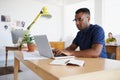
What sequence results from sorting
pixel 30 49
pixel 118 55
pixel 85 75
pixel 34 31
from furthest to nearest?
pixel 34 31
pixel 118 55
pixel 30 49
pixel 85 75

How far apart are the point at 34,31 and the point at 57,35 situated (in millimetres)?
945

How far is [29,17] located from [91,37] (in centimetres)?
376

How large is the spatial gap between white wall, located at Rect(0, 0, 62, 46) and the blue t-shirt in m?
3.47

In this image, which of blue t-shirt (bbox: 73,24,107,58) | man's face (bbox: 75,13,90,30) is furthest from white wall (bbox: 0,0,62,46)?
man's face (bbox: 75,13,90,30)

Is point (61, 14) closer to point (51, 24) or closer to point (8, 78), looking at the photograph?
point (51, 24)

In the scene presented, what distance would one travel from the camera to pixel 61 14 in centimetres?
557

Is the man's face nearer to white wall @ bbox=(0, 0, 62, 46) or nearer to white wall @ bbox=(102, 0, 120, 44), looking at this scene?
white wall @ bbox=(102, 0, 120, 44)

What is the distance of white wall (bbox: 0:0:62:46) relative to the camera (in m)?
4.58

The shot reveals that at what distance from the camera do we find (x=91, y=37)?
149 centimetres

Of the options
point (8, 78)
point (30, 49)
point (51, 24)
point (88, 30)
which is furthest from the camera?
point (51, 24)

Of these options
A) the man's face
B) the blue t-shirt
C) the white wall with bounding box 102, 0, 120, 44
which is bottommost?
the blue t-shirt

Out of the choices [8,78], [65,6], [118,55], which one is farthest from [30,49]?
[65,6]

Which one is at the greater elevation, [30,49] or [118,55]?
[30,49]

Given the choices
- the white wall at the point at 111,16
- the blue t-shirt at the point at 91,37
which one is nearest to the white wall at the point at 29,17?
the white wall at the point at 111,16
